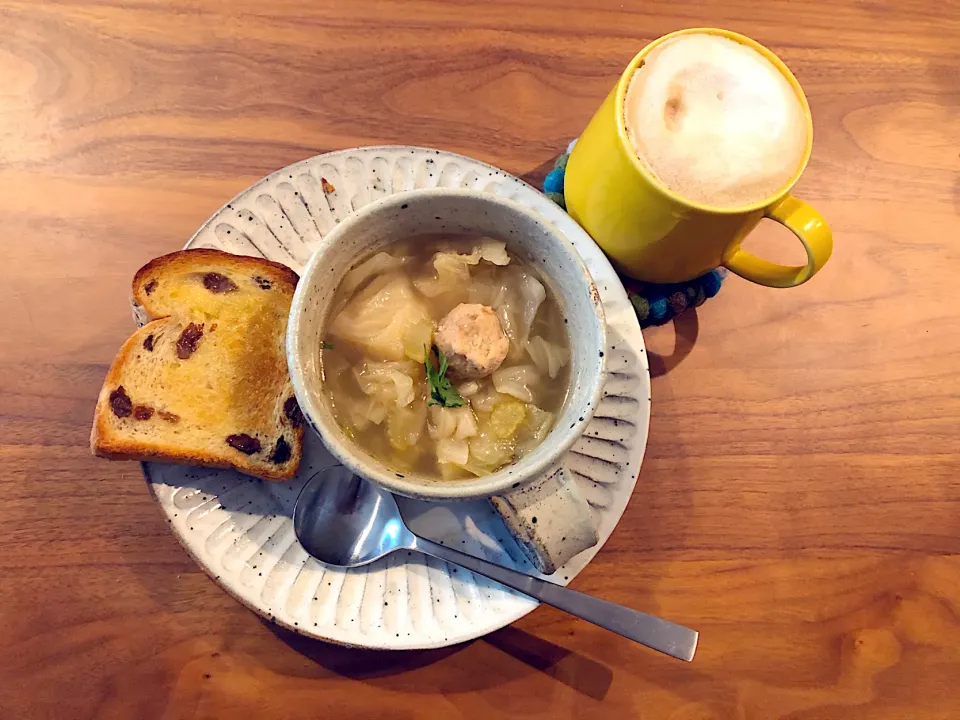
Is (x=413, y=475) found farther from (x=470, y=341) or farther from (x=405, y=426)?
(x=470, y=341)

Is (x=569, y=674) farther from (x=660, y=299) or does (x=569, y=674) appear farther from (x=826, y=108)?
(x=826, y=108)

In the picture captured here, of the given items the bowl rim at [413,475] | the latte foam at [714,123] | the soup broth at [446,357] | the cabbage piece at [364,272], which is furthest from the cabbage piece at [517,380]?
the latte foam at [714,123]

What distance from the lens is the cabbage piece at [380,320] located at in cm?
114

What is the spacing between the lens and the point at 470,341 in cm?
A: 110

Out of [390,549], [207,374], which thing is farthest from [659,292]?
[207,374]

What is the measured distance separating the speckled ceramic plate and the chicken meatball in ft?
0.88

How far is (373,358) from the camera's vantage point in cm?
115

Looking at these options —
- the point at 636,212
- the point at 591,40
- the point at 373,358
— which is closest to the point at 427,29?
the point at 591,40

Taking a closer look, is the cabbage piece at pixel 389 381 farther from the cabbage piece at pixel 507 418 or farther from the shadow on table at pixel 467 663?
the shadow on table at pixel 467 663

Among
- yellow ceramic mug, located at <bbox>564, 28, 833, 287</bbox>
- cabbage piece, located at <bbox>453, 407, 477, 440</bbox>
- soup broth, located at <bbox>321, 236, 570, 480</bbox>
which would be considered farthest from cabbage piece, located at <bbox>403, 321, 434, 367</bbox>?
yellow ceramic mug, located at <bbox>564, 28, 833, 287</bbox>

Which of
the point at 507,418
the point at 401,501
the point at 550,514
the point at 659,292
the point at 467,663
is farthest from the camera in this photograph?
the point at 659,292

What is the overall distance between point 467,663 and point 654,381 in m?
0.73

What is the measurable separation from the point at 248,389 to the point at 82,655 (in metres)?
0.65

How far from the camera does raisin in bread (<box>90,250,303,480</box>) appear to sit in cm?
117
